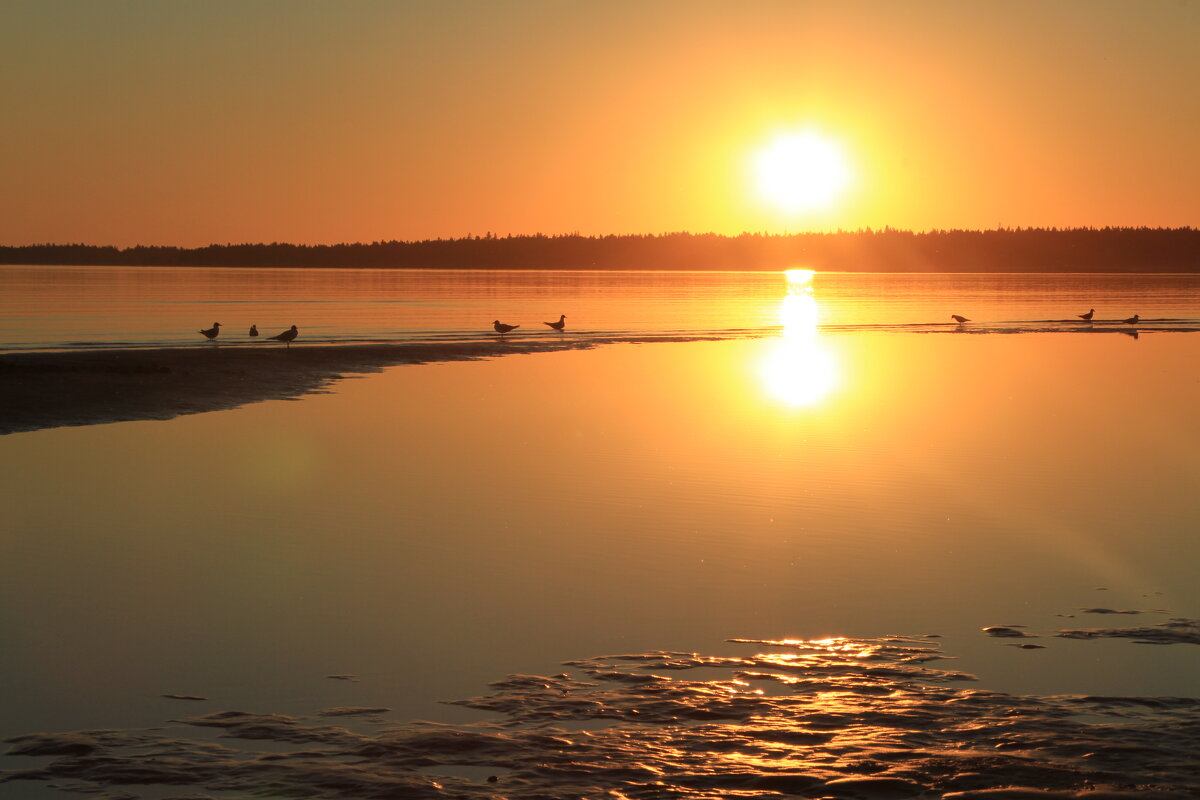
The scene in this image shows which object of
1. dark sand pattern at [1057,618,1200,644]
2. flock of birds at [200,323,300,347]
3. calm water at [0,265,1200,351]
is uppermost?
calm water at [0,265,1200,351]

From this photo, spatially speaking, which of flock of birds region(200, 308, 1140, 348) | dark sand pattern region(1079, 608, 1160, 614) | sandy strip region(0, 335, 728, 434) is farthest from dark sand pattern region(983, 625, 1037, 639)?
flock of birds region(200, 308, 1140, 348)

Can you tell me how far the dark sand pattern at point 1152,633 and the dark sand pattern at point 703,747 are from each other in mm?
1388

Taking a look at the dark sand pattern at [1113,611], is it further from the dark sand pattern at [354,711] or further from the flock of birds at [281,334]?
the flock of birds at [281,334]

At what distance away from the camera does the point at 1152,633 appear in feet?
29.2

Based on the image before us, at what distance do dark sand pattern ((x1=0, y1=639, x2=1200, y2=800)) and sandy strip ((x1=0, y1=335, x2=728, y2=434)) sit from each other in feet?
49.6

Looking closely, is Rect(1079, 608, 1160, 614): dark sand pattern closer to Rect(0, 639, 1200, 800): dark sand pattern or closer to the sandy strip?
Rect(0, 639, 1200, 800): dark sand pattern

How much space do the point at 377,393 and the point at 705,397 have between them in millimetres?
7069

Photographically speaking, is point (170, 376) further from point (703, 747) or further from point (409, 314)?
point (409, 314)

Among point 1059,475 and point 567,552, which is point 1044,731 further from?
point 1059,475

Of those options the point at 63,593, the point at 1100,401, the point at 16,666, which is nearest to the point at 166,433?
the point at 63,593

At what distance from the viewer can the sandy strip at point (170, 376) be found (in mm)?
22203

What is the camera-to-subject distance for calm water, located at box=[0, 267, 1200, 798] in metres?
8.31

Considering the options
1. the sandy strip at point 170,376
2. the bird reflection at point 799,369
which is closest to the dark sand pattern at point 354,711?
the sandy strip at point 170,376

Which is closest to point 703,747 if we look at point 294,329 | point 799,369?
point 799,369
